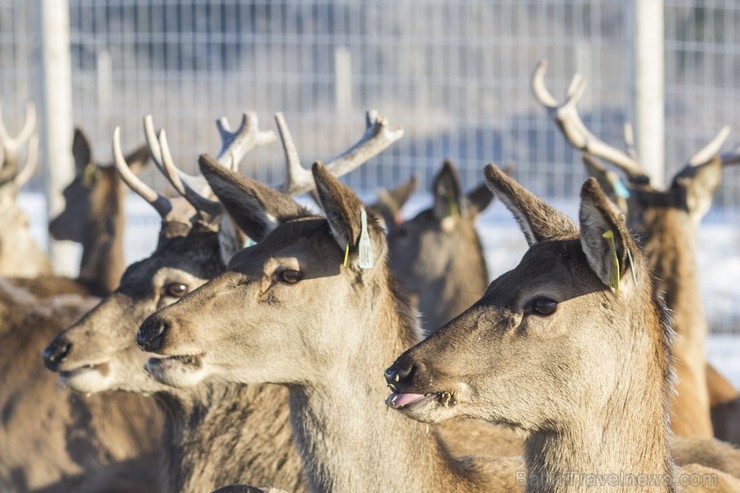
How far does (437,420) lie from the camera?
3.78 meters

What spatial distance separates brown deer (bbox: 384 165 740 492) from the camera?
3.76 m

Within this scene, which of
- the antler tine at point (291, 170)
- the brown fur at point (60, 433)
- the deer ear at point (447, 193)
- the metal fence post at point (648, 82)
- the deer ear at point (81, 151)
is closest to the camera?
the antler tine at point (291, 170)

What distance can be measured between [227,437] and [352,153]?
1267 mm

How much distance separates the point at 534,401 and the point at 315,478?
85 cm

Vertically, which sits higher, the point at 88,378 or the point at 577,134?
the point at 577,134

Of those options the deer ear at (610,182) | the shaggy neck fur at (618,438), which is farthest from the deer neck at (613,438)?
the deer ear at (610,182)

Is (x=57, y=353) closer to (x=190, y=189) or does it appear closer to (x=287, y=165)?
(x=190, y=189)

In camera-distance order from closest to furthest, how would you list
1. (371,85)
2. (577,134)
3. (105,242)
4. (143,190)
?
(143,190) < (577,134) < (105,242) < (371,85)

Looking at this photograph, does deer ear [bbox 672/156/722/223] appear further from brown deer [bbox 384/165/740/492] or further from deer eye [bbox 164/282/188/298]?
brown deer [bbox 384/165/740/492]

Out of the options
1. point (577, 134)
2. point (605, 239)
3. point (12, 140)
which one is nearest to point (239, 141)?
point (577, 134)

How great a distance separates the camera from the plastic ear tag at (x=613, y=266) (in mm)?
3678

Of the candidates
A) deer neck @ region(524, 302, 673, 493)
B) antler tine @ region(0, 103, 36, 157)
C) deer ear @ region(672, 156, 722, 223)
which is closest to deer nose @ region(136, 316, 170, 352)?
deer neck @ region(524, 302, 673, 493)

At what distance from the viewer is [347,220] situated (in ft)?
13.8

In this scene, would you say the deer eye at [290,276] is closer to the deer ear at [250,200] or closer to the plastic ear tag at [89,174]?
the deer ear at [250,200]
